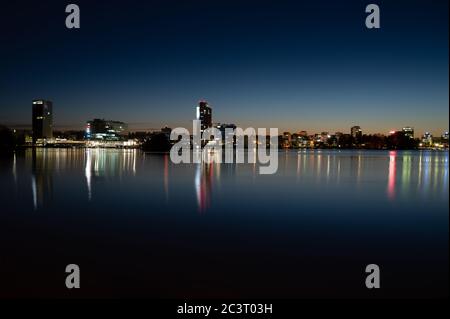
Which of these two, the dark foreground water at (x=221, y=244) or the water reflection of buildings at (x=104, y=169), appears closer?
the dark foreground water at (x=221, y=244)

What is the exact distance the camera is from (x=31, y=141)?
18112 centimetres

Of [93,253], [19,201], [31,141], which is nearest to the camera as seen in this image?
[93,253]

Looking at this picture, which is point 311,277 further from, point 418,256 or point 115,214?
point 115,214

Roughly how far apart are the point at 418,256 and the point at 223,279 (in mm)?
5316

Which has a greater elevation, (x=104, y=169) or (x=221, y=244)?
(x=104, y=169)

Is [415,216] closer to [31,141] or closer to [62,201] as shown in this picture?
[62,201]

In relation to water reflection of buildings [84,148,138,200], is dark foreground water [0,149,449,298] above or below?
below

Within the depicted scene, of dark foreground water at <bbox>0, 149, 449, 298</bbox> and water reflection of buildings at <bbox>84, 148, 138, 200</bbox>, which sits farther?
water reflection of buildings at <bbox>84, 148, 138, 200</bbox>

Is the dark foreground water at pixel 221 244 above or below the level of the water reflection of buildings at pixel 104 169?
below

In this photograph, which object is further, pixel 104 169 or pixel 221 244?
pixel 104 169
